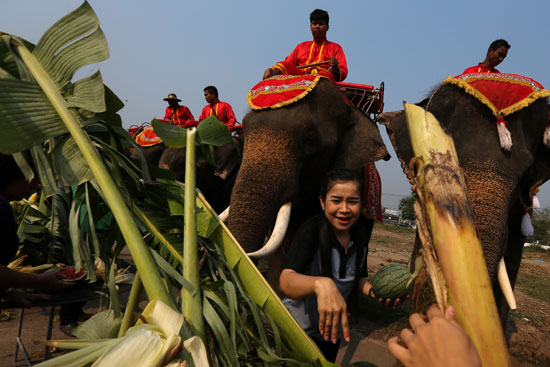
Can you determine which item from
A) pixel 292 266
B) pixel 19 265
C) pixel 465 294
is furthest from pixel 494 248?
pixel 19 265

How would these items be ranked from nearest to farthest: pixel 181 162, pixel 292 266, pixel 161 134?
1. pixel 161 134
2. pixel 292 266
3. pixel 181 162

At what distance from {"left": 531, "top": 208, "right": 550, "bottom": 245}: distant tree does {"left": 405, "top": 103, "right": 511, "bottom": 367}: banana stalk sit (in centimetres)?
3341

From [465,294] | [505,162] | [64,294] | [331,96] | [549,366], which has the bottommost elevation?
[549,366]

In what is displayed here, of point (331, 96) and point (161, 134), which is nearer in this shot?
point (161, 134)

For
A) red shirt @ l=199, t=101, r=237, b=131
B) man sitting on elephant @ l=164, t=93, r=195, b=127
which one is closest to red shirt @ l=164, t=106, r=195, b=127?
man sitting on elephant @ l=164, t=93, r=195, b=127

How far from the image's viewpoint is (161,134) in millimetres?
1464

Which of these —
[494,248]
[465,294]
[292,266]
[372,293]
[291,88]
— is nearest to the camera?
[465,294]

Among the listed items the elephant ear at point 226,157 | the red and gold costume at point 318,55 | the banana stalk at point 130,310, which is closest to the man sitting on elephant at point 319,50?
the red and gold costume at point 318,55

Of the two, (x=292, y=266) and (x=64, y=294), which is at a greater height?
(x=292, y=266)

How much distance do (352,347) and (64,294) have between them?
257 centimetres

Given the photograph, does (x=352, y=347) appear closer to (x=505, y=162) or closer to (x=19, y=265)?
(x=505, y=162)

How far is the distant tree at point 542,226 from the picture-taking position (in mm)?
28570

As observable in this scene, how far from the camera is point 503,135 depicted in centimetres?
264

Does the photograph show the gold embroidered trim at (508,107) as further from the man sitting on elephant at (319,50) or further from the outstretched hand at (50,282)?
the outstretched hand at (50,282)
